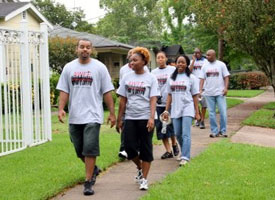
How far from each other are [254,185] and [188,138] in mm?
1641

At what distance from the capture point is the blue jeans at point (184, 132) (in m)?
7.49

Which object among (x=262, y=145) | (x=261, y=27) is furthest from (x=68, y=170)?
(x=261, y=27)

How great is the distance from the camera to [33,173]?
6.82 meters

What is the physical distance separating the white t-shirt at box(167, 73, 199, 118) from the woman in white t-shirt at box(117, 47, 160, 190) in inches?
59.5

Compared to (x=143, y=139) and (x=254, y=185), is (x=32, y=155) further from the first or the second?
(x=254, y=185)

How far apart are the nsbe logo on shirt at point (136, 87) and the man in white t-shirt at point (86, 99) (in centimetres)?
26

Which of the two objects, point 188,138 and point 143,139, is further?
point 188,138

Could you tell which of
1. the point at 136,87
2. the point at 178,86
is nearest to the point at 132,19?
the point at 178,86

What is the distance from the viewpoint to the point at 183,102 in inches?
298

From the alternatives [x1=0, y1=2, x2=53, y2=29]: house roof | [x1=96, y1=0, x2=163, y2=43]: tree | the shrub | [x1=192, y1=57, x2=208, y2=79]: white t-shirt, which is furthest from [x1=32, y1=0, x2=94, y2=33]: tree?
[x1=192, y1=57, x2=208, y2=79]: white t-shirt

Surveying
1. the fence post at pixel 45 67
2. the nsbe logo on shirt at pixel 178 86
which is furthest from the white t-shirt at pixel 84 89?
the fence post at pixel 45 67

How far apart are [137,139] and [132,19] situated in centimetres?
6408

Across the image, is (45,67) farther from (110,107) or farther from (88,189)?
(88,189)

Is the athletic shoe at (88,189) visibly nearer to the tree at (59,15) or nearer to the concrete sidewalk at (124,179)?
the concrete sidewalk at (124,179)
